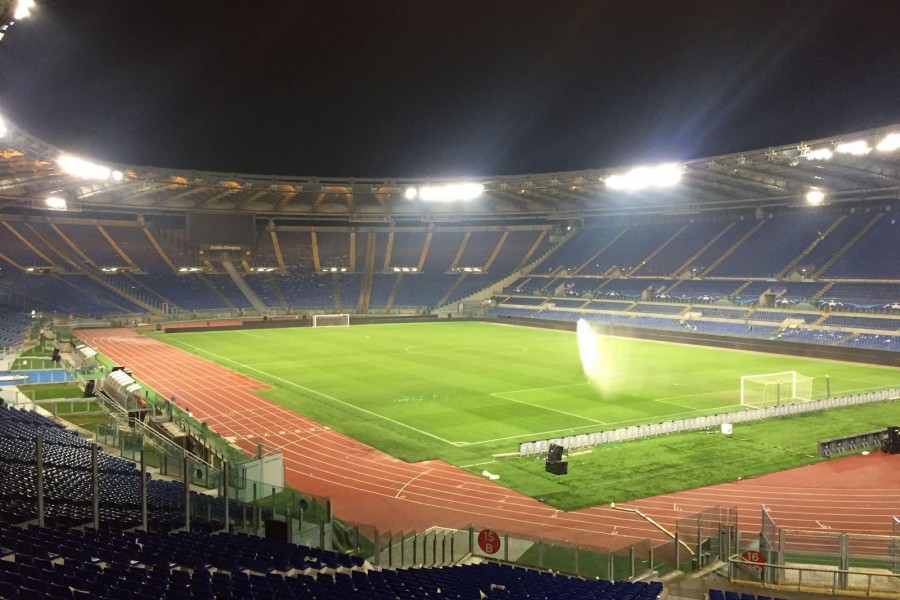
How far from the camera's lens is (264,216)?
79.7 metres

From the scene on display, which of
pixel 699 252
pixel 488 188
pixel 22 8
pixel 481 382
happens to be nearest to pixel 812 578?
pixel 481 382

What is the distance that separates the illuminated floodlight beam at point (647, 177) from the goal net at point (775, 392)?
25285mm

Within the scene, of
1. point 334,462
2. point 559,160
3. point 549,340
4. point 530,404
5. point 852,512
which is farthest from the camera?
point 559,160

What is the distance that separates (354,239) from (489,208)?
51.1 feet

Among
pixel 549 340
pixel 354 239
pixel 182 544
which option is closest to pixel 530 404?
pixel 182 544

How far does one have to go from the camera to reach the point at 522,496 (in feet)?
59.7

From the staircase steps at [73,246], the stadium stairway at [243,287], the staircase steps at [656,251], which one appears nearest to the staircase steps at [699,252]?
the staircase steps at [656,251]

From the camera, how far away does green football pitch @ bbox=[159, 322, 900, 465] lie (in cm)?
2492

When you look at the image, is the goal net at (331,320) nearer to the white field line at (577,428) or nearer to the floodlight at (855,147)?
the floodlight at (855,147)

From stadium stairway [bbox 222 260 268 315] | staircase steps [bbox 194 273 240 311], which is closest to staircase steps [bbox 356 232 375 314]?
stadium stairway [bbox 222 260 268 315]

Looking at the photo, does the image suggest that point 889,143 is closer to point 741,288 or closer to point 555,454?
point 741,288

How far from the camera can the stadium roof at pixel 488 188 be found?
45312mm

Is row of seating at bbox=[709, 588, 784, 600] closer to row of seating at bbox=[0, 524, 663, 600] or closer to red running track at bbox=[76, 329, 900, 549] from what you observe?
row of seating at bbox=[0, 524, 663, 600]

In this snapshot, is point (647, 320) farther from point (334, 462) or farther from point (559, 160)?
point (334, 462)
